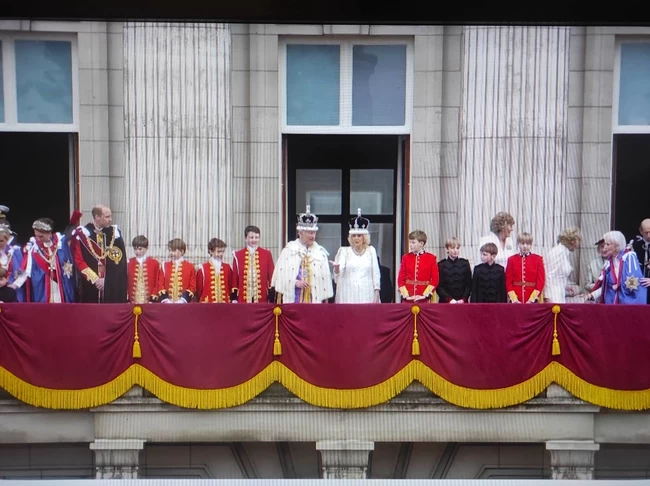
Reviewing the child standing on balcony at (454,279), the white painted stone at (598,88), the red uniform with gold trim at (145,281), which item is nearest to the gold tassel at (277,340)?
the red uniform with gold trim at (145,281)

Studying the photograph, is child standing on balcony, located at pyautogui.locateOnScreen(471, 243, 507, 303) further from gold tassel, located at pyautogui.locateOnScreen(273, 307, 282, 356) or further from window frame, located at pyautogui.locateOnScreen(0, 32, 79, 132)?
window frame, located at pyautogui.locateOnScreen(0, 32, 79, 132)

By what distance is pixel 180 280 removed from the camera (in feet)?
20.9

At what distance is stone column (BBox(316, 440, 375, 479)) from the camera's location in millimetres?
5402

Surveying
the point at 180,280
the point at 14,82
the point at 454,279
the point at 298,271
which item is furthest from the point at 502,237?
the point at 14,82

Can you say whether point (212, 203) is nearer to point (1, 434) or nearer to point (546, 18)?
point (1, 434)

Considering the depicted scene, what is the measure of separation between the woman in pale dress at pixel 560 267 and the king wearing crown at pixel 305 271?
192cm

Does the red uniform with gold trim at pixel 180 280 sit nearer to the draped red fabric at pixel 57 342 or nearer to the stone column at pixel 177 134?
the stone column at pixel 177 134

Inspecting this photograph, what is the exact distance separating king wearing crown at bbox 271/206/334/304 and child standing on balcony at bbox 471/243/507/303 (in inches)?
49.2

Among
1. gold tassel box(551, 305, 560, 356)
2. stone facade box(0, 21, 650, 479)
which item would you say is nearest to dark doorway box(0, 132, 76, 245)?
stone facade box(0, 21, 650, 479)

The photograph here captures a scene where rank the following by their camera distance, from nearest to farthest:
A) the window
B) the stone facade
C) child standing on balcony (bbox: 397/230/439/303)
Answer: the stone facade < child standing on balcony (bbox: 397/230/439/303) < the window

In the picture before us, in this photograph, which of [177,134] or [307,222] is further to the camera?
[177,134]

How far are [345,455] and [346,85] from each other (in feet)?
11.4

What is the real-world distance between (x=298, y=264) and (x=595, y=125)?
2.94 m

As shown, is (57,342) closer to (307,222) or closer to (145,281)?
(145,281)
